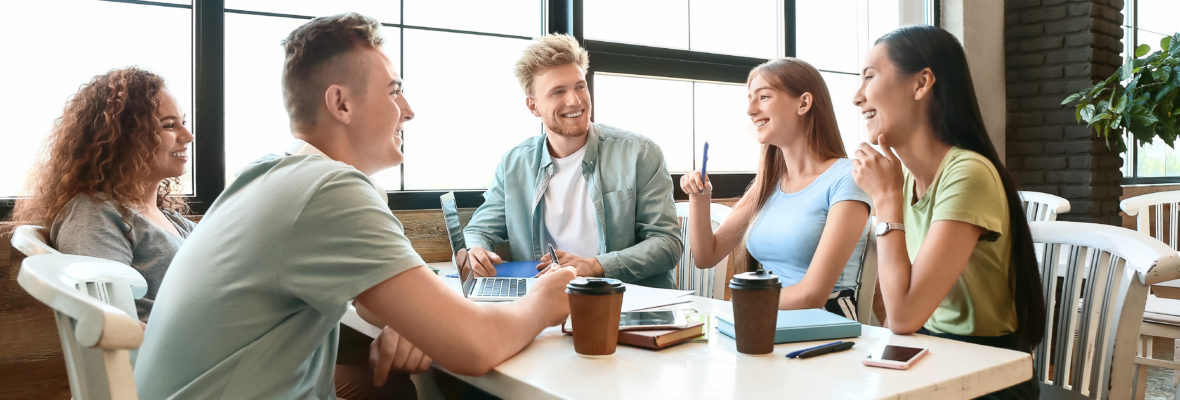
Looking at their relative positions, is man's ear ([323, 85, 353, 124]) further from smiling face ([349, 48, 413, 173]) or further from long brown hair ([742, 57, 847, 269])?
long brown hair ([742, 57, 847, 269])

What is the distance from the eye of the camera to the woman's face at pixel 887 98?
1.62 m

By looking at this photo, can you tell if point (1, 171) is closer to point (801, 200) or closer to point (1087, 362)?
point (801, 200)

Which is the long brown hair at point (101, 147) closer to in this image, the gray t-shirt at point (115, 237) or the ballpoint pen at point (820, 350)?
the gray t-shirt at point (115, 237)

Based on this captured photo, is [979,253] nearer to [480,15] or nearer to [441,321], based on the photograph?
[441,321]

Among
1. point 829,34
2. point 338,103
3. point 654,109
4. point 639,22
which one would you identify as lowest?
point 338,103

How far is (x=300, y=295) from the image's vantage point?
1.00 meters

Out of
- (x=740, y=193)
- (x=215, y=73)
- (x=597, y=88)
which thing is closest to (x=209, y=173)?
(x=215, y=73)

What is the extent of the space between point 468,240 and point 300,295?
142cm

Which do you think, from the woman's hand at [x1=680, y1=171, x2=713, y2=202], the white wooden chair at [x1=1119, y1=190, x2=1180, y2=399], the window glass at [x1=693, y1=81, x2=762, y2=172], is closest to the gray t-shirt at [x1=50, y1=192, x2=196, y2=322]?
the woman's hand at [x1=680, y1=171, x2=713, y2=202]

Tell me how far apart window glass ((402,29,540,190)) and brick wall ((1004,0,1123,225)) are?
313 centimetres

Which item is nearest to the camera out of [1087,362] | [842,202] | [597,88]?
[1087,362]

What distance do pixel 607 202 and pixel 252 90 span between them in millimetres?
1175

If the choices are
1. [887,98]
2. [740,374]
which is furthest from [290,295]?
[887,98]

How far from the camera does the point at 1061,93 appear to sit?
432cm
